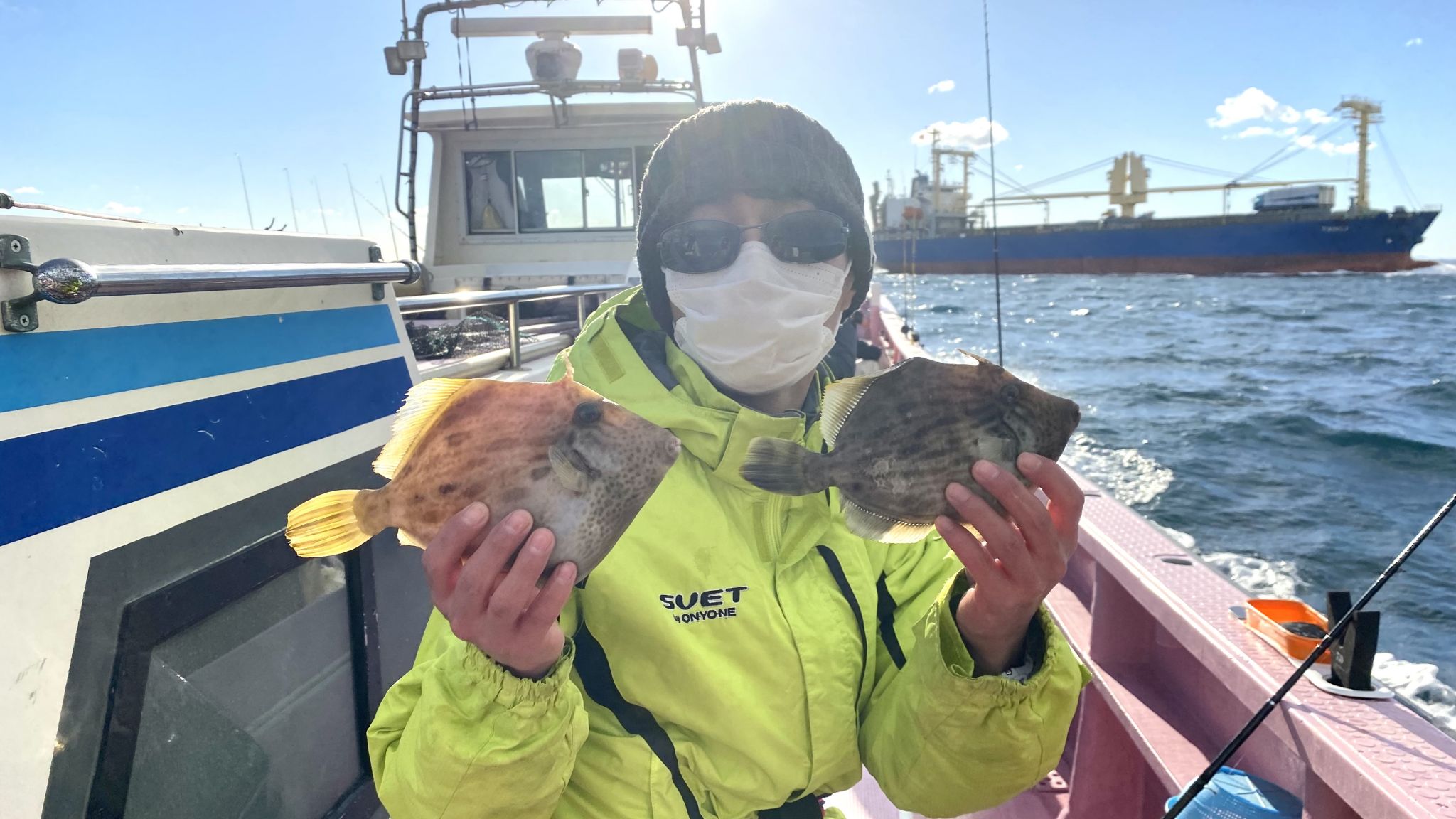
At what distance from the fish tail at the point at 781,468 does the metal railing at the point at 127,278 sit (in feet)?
3.89

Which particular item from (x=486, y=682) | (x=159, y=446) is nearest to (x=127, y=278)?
(x=159, y=446)

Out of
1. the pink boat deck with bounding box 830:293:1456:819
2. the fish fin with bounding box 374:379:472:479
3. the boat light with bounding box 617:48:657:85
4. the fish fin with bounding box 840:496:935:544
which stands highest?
the boat light with bounding box 617:48:657:85

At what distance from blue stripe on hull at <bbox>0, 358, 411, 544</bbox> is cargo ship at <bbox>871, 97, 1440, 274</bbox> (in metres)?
40.5

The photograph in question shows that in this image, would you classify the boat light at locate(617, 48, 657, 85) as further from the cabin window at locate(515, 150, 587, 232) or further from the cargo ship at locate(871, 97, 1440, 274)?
the cargo ship at locate(871, 97, 1440, 274)

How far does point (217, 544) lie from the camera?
5.62 feet

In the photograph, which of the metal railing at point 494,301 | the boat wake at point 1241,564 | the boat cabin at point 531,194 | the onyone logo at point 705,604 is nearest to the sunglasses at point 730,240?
the onyone logo at point 705,604

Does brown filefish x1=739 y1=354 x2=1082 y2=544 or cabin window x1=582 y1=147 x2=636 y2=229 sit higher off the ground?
cabin window x1=582 y1=147 x2=636 y2=229

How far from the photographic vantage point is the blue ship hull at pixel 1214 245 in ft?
146

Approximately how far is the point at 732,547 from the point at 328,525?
85 centimetres

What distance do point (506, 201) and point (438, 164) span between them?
2.89 ft

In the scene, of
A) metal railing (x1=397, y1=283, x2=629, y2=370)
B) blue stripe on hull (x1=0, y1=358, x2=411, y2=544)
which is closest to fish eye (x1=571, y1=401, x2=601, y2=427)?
blue stripe on hull (x1=0, y1=358, x2=411, y2=544)

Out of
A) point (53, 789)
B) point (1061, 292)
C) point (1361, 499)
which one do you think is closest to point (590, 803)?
point (53, 789)

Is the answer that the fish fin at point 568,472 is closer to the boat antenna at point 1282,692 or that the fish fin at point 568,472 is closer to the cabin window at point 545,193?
the boat antenna at point 1282,692

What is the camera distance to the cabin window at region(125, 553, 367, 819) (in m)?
1.57
